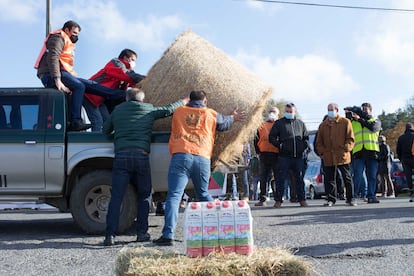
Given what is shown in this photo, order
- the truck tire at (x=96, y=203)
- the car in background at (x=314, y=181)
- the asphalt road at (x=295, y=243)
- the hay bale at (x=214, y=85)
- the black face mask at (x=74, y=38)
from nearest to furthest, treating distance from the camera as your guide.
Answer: the asphalt road at (x=295, y=243)
the truck tire at (x=96, y=203)
the hay bale at (x=214, y=85)
the black face mask at (x=74, y=38)
the car in background at (x=314, y=181)

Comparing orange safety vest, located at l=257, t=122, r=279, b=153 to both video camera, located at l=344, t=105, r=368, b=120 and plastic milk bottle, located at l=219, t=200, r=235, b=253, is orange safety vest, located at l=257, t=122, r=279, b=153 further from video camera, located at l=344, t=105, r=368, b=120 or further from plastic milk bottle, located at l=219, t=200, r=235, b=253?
plastic milk bottle, located at l=219, t=200, r=235, b=253

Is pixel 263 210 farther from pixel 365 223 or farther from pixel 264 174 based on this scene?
pixel 365 223

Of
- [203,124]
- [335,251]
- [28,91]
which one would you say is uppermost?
[28,91]

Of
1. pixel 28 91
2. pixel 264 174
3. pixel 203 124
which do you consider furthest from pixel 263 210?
pixel 28 91

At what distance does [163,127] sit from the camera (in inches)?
295

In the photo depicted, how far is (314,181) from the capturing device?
19.7 metres

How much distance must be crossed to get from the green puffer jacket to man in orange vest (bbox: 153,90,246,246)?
12.1 inches

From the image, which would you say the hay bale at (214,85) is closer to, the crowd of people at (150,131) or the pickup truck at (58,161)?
the crowd of people at (150,131)

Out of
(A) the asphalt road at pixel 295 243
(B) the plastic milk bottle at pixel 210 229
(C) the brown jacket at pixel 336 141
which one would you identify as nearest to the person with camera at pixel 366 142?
(C) the brown jacket at pixel 336 141

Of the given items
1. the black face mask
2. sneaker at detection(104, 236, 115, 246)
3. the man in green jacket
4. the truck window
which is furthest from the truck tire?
the black face mask

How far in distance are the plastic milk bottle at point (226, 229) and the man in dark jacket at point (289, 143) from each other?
5.96m

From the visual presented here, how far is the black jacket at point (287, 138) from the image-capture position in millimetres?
10289

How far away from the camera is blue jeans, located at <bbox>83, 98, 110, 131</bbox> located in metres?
7.66

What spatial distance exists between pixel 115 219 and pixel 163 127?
→ 159 cm
